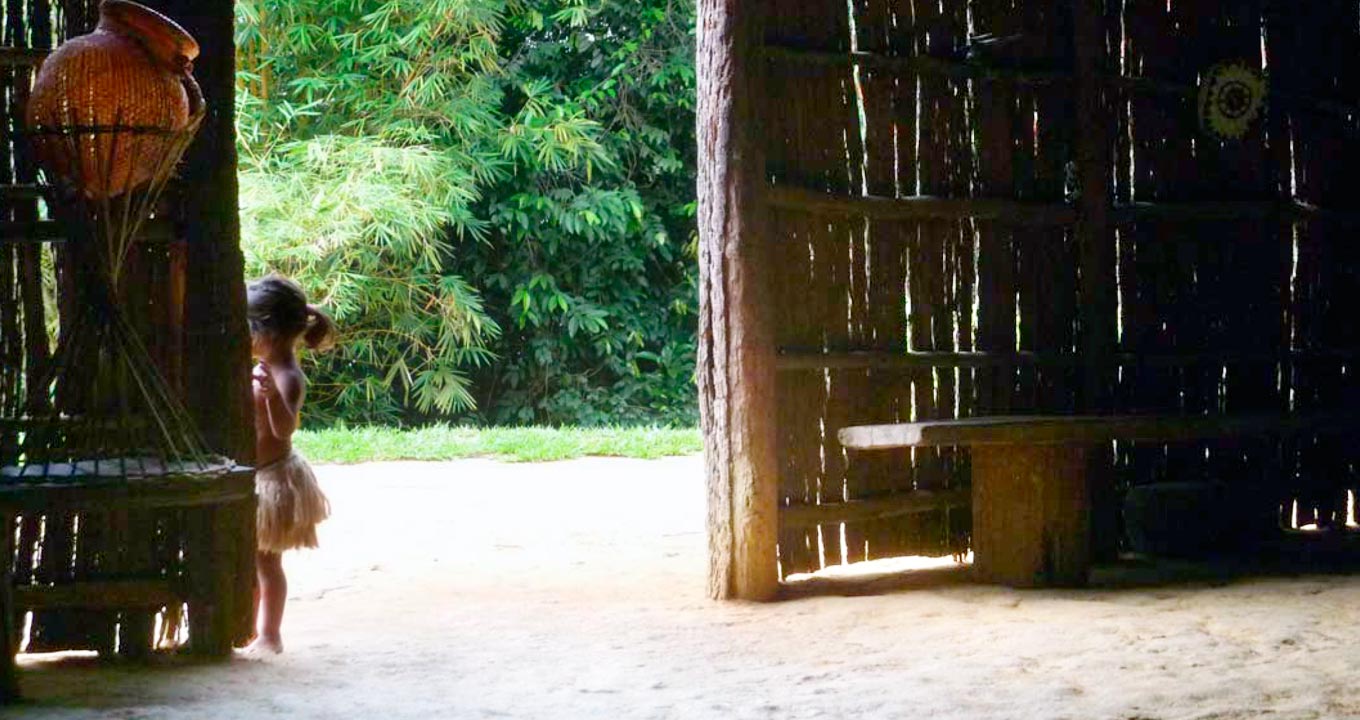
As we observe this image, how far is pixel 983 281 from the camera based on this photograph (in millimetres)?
5734

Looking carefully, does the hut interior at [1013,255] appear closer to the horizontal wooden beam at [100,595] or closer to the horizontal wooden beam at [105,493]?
the horizontal wooden beam at [100,595]

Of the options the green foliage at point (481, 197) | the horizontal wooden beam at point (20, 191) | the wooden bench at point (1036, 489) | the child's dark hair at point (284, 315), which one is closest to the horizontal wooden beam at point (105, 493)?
the horizontal wooden beam at point (20, 191)

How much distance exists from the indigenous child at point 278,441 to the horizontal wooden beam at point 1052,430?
1.77 meters

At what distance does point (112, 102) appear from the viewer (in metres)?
3.62

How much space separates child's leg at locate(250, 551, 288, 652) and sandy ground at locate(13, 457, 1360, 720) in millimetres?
92

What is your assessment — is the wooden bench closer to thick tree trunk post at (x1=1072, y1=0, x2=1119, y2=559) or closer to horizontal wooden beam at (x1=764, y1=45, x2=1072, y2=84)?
thick tree trunk post at (x1=1072, y1=0, x2=1119, y2=559)

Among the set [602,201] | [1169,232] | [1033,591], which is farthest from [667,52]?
[1033,591]

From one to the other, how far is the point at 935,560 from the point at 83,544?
3229 mm

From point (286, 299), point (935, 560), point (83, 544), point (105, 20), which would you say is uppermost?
point (105, 20)

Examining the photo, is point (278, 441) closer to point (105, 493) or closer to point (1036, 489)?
point (105, 493)

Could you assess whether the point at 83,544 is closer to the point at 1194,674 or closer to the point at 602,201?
the point at 1194,674

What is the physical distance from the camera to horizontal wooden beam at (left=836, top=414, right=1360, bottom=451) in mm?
5031

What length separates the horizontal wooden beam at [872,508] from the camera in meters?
5.38

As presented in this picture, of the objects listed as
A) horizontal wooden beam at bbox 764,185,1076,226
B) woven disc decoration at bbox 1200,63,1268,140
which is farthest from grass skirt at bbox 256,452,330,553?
woven disc decoration at bbox 1200,63,1268,140
